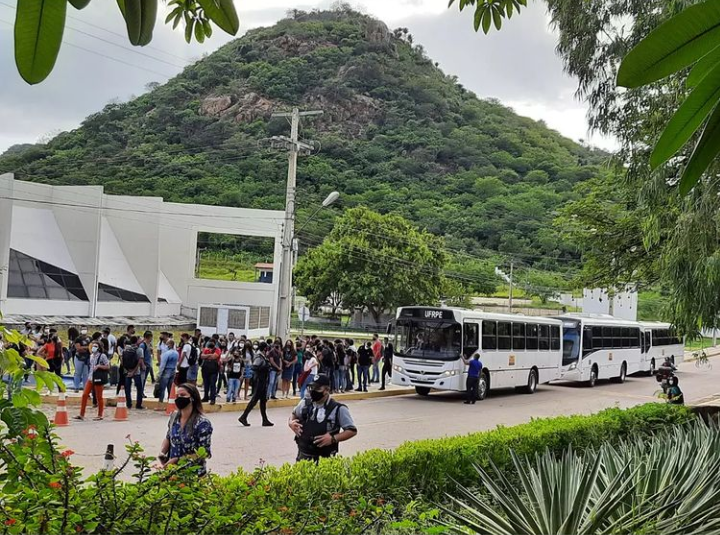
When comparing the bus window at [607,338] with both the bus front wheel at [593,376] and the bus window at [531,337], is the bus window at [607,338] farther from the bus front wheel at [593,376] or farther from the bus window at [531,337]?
the bus window at [531,337]

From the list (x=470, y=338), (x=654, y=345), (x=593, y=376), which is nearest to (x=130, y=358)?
(x=470, y=338)

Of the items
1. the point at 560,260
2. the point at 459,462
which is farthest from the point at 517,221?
the point at 459,462

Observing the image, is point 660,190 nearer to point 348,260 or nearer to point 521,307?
point 348,260

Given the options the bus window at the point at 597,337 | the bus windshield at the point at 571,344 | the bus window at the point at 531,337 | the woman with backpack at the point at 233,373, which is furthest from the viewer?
the bus window at the point at 597,337

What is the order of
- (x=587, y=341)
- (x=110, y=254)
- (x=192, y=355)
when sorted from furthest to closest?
(x=110, y=254), (x=587, y=341), (x=192, y=355)

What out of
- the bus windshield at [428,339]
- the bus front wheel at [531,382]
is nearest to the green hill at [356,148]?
the bus windshield at [428,339]

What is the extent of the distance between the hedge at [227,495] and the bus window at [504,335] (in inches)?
614

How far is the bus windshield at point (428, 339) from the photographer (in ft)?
66.1

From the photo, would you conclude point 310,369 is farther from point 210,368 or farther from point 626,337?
point 626,337

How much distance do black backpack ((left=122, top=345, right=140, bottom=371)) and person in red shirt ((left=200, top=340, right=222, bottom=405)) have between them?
156 cm

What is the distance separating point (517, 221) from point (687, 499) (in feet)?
187

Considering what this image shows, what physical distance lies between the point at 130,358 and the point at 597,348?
1999 centimetres

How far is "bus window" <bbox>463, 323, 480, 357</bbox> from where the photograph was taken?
20.3 m

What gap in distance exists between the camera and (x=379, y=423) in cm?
1531
